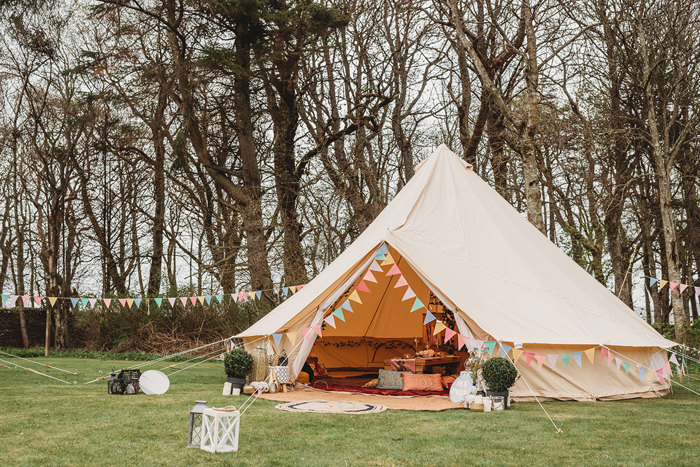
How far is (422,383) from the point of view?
28.1 ft

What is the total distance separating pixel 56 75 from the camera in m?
16.4

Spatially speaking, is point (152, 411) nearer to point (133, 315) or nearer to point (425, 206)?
point (425, 206)

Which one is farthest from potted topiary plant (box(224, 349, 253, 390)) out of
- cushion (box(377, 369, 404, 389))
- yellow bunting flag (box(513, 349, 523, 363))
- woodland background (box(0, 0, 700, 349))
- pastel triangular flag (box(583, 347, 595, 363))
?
woodland background (box(0, 0, 700, 349))

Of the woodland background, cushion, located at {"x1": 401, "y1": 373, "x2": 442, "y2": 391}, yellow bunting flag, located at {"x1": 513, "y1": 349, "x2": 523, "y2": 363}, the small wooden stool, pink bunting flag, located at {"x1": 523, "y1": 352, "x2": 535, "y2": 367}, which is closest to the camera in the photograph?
the small wooden stool

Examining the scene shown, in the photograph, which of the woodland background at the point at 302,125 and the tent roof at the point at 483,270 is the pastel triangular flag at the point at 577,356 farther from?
the woodland background at the point at 302,125

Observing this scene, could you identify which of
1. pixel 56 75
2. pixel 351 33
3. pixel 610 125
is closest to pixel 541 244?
pixel 610 125

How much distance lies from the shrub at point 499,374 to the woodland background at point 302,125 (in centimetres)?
475

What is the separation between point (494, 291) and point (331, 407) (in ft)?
8.02

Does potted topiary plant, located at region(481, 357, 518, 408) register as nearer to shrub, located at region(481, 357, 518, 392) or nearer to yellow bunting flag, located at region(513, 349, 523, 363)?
shrub, located at region(481, 357, 518, 392)

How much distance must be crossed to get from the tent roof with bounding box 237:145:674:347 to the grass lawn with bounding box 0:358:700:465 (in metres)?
0.88

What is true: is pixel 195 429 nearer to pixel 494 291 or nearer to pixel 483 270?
pixel 494 291

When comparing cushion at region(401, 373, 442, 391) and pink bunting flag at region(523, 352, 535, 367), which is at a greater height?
pink bunting flag at region(523, 352, 535, 367)

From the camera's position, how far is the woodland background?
1192 centimetres

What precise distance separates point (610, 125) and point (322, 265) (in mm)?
8210
